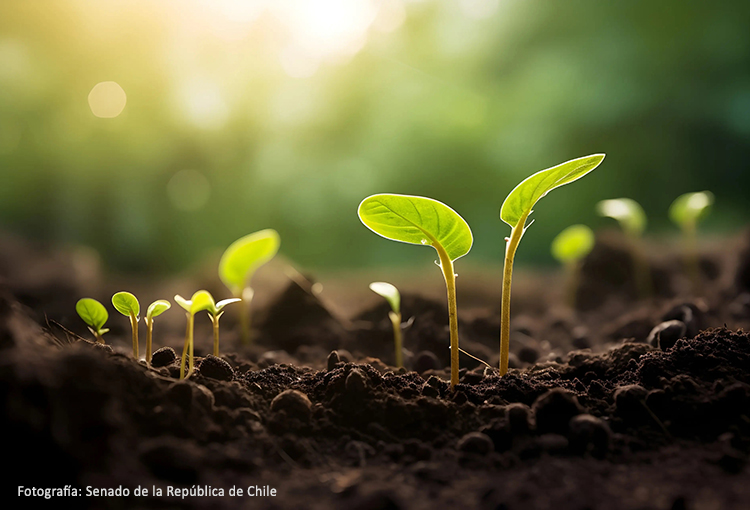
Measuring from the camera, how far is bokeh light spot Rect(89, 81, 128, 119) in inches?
78.9

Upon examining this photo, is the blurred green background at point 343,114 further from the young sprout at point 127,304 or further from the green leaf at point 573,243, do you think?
the young sprout at point 127,304

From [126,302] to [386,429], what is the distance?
50 centimetres

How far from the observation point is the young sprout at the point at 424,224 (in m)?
0.67

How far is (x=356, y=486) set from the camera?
1.58ft

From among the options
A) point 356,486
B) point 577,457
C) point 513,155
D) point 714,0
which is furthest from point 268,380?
point 714,0

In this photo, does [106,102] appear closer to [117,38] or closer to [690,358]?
[117,38]

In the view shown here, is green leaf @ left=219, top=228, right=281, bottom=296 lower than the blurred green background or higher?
lower

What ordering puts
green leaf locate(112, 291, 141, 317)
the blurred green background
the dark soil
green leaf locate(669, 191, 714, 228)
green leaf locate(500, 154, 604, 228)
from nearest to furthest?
the dark soil → green leaf locate(500, 154, 604, 228) → green leaf locate(112, 291, 141, 317) → green leaf locate(669, 191, 714, 228) → the blurred green background

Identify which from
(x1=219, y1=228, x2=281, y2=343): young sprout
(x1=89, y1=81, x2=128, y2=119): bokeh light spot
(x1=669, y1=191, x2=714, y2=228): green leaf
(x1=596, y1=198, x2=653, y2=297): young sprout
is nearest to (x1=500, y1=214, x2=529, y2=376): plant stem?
(x1=219, y1=228, x2=281, y2=343): young sprout

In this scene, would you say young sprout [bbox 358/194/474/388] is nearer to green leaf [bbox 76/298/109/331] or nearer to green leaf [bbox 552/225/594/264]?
green leaf [bbox 76/298/109/331]

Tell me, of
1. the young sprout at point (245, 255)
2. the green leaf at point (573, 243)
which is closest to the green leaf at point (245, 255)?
the young sprout at point (245, 255)

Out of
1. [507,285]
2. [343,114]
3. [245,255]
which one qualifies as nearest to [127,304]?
[245,255]

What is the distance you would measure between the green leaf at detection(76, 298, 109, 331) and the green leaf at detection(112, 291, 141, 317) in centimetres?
3

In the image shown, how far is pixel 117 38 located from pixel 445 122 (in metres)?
1.50
